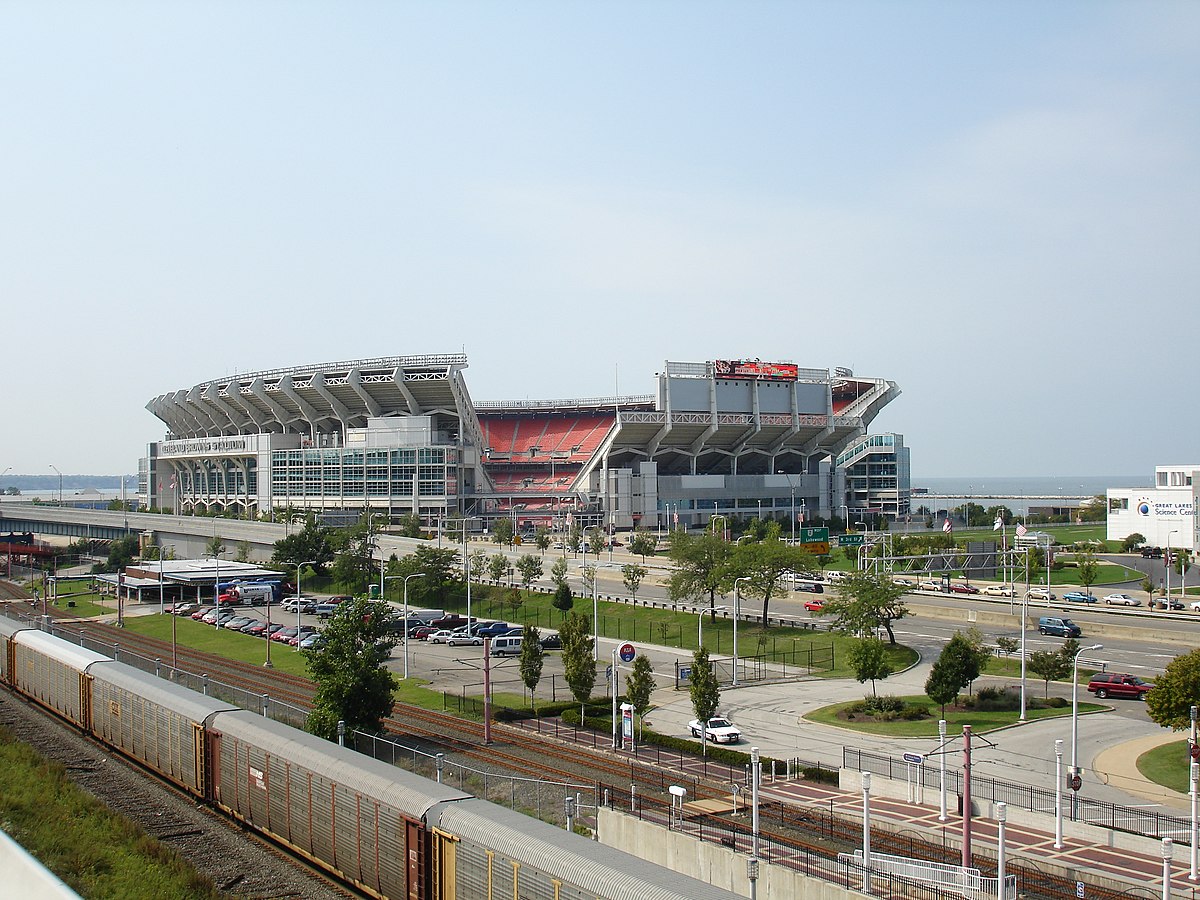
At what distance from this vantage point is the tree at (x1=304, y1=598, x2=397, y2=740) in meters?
38.5

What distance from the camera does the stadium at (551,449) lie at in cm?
14462

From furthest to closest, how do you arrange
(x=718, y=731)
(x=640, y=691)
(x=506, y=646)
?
(x=506, y=646)
(x=718, y=731)
(x=640, y=691)

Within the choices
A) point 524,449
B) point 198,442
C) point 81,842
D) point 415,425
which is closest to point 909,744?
point 81,842

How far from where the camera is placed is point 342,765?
2358 centimetres

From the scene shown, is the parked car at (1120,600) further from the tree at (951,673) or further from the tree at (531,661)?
the tree at (531,661)

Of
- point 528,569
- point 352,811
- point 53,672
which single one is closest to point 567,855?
point 352,811

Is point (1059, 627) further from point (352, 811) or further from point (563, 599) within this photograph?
point (352, 811)

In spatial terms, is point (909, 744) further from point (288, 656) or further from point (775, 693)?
point (288, 656)

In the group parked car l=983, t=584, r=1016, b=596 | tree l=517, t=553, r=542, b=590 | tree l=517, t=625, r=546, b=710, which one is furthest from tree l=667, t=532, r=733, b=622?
tree l=517, t=625, r=546, b=710

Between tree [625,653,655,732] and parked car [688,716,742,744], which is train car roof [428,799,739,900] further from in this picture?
parked car [688,716,742,744]

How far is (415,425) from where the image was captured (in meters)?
145

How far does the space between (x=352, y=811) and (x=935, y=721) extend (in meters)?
30.2

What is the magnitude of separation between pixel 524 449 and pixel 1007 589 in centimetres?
9704

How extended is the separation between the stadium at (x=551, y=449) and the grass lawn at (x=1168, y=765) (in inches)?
3839
